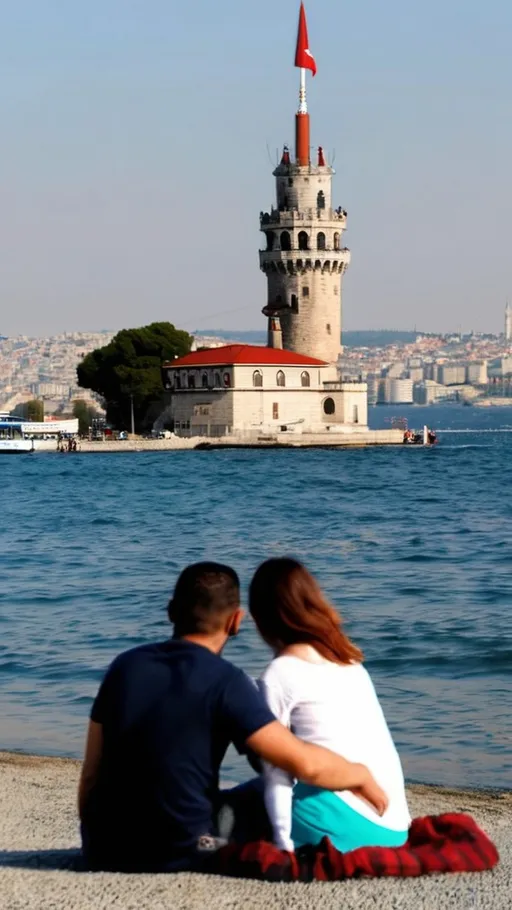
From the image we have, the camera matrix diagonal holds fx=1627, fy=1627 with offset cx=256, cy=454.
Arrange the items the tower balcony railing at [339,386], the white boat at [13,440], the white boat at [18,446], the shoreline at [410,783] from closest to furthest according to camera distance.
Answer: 1. the shoreline at [410,783]
2. the tower balcony railing at [339,386]
3. the white boat at [13,440]
4. the white boat at [18,446]

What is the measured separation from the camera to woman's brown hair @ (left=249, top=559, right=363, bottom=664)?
16.4 ft

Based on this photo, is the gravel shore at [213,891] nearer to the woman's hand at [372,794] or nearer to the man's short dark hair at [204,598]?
the woman's hand at [372,794]

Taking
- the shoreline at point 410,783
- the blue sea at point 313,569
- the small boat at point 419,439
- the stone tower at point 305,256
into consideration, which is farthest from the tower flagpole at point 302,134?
the shoreline at point 410,783

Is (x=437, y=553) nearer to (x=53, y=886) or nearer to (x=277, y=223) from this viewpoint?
(x=53, y=886)

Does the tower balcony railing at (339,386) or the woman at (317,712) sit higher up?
the tower balcony railing at (339,386)

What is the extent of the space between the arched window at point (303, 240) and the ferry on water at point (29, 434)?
15.7 meters

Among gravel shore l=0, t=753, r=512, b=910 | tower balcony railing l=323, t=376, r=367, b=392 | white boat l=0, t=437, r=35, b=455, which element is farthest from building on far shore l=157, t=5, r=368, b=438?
gravel shore l=0, t=753, r=512, b=910

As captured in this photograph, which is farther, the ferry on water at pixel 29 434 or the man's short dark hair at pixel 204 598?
the ferry on water at pixel 29 434

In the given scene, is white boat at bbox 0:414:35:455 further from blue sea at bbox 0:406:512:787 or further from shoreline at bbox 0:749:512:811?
shoreline at bbox 0:749:512:811

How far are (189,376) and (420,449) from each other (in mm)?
11759

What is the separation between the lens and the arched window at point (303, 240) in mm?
79938

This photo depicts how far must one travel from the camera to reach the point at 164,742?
501 centimetres

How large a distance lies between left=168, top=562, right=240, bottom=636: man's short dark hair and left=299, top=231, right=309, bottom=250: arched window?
75.7 m

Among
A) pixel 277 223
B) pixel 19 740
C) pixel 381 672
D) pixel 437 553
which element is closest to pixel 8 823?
pixel 19 740
